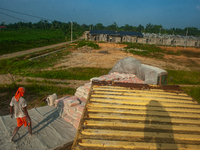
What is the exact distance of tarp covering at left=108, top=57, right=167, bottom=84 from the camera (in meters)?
6.14

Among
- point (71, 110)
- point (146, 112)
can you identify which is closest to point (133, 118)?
point (146, 112)

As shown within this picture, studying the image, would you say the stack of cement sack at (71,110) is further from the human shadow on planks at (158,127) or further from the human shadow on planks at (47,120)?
the human shadow on planks at (158,127)

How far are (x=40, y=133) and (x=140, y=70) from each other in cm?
501

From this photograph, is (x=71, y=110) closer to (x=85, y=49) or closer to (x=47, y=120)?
(x=47, y=120)

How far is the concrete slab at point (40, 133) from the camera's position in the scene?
354 cm

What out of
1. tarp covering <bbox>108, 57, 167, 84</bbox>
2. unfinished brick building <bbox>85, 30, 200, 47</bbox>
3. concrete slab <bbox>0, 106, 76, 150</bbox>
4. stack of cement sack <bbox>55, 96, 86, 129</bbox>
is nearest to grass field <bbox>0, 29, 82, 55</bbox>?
unfinished brick building <bbox>85, 30, 200, 47</bbox>

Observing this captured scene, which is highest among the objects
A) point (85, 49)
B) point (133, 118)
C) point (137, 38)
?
point (137, 38)

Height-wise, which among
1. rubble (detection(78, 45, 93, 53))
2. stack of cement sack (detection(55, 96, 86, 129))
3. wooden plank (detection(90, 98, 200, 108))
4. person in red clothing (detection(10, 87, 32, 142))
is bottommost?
stack of cement sack (detection(55, 96, 86, 129))

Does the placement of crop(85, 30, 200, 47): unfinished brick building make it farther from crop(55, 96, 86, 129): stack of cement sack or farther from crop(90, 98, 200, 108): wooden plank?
crop(90, 98, 200, 108): wooden plank

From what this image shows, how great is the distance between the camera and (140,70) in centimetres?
702

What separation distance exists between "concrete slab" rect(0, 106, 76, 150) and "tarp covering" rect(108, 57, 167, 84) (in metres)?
3.79

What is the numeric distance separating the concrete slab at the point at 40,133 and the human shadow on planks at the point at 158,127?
7.21 ft

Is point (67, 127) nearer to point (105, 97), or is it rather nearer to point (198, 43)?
point (105, 97)

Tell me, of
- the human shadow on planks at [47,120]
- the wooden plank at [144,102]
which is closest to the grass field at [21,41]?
the human shadow on planks at [47,120]
